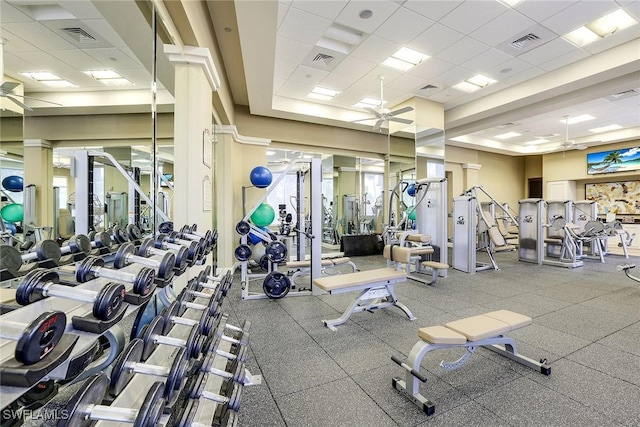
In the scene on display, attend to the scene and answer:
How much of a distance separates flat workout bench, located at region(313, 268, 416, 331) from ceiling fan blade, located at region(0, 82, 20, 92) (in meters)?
2.44

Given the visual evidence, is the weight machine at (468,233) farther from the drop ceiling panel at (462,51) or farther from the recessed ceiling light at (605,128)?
the recessed ceiling light at (605,128)

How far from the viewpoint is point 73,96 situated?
69.8 inches

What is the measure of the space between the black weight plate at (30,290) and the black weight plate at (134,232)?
141cm

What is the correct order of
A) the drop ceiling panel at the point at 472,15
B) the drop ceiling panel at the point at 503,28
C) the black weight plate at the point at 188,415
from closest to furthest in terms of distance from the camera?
the black weight plate at the point at 188,415 → the drop ceiling panel at the point at 472,15 → the drop ceiling panel at the point at 503,28

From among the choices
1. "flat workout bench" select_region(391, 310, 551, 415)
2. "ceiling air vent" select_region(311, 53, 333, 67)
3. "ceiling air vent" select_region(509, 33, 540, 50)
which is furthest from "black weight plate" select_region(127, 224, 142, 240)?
"ceiling air vent" select_region(509, 33, 540, 50)

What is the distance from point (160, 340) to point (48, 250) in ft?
2.57

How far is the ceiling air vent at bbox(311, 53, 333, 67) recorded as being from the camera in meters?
4.57

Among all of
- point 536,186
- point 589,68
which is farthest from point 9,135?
point 536,186

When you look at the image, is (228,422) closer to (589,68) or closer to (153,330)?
(153,330)

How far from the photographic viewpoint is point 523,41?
427 cm

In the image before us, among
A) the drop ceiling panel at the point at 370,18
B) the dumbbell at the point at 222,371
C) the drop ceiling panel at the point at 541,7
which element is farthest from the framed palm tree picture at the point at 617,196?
the dumbbell at the point at 222,371

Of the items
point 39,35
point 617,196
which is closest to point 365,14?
point 39,35

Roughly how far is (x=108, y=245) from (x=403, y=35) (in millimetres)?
4242

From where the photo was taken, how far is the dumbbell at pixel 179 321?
1490 mm
